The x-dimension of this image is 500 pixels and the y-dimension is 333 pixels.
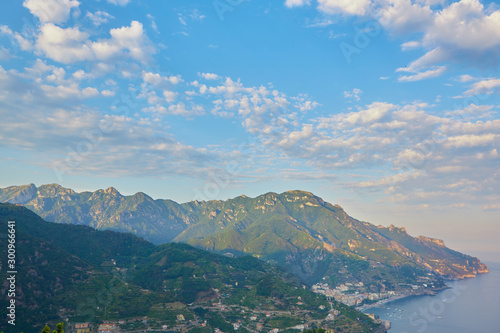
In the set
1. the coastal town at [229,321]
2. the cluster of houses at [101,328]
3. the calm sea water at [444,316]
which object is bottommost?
the calm sea water at [444,316]

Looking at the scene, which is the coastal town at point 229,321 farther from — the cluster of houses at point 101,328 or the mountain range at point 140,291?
the mountain range at point 140,291

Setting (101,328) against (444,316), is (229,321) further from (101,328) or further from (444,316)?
(444,316)

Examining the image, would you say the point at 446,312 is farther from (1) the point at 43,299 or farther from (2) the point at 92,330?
(1) the point at 43,299

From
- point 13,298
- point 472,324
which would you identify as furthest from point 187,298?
point 472,324

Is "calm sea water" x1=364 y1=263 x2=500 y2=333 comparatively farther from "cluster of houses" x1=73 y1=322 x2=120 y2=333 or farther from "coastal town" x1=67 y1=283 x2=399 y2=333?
"cluster of houses" x1=73 y1=322 x2=120 y2=333

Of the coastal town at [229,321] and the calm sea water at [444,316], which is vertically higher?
the coastal town at [229,321]

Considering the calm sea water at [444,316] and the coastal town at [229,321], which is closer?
the coastal town at [229,321]

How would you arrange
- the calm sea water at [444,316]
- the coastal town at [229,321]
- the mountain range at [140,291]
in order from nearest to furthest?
the coastal town at [229,321]
the mountain range at [140,291]
the calm sea water at [444,316]

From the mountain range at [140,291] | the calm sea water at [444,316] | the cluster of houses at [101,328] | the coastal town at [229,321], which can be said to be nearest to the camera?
the cluster of houses at [101,328]

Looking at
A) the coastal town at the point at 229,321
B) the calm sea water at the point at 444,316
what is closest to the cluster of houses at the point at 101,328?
the coastal town at the point at 229,321

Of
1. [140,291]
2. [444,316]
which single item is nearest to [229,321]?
[140,291]
